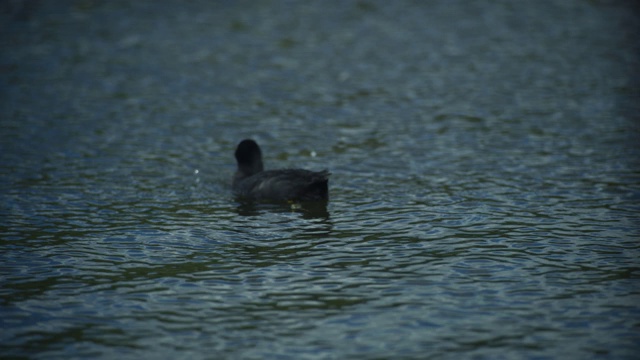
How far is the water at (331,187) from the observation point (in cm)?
1059

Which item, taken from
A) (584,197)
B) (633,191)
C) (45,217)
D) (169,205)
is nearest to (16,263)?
(45,217)

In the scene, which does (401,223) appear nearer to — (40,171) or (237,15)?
(40,171)

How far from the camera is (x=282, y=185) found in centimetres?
1648

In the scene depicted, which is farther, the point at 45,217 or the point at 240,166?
the point at 240,166

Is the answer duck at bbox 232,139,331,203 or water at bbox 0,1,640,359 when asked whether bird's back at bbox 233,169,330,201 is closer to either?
duck at bbox 232,139,331,203

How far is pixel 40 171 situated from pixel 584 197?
11703 millimetres

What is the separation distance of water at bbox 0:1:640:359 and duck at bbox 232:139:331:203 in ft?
1.59

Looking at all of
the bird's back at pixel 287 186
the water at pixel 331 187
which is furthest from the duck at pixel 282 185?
the water at pixel 331 187

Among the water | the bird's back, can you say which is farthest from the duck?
the water

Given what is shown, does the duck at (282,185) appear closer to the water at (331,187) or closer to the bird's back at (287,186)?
the bird's back at (287,186)

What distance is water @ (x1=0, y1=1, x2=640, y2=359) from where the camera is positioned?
34.7 feet

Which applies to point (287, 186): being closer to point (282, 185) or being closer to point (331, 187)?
point (282, 185)

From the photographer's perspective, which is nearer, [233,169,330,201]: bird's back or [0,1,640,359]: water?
[0,1,640,359]: water

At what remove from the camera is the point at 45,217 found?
15.5 m
